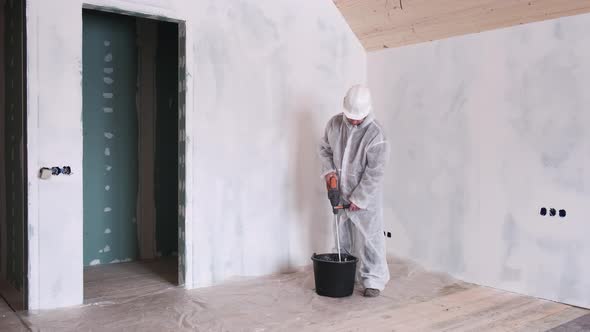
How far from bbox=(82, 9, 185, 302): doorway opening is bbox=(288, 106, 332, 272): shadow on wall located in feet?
3.31

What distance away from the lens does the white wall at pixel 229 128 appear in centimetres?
307

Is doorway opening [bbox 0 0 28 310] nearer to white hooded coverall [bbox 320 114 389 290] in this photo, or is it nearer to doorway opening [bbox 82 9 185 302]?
doorway opening [bbox 82 9 185 302]

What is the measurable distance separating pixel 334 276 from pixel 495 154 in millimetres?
1346

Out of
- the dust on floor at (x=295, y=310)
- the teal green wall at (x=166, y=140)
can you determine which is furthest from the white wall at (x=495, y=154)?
the teal green wall at (x=166, y=140)

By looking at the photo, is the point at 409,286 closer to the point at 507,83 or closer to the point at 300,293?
the point at 300,293

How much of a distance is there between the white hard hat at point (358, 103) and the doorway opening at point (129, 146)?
1.72m

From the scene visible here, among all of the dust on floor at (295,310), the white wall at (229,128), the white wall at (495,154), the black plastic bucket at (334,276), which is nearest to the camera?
the dust on floor at (295,310)

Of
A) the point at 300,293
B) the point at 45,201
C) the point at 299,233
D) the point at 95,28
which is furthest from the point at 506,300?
the point at 95,28

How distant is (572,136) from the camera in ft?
10.6

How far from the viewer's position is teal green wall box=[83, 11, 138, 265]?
4.26m

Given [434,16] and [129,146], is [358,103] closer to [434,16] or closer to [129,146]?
[434,16]

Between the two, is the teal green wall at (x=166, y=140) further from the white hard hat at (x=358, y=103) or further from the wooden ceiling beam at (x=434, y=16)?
the white hard hat at (x=358, y=103)

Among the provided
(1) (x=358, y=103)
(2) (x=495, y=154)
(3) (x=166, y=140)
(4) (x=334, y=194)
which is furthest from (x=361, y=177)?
(3) (x=166, y=140)

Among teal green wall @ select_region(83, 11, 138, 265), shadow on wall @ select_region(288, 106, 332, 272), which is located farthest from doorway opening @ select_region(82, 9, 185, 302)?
shadow on wall @ select_region(288, 106, 332, 272)
